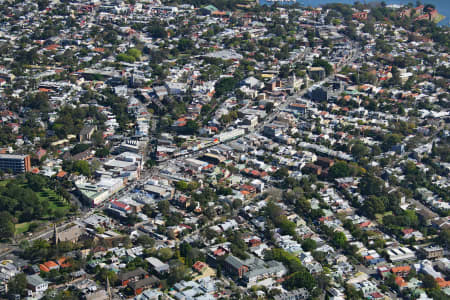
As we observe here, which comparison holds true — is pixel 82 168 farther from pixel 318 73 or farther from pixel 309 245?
pixel 318 73

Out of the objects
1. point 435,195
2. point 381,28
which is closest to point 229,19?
point 381,28

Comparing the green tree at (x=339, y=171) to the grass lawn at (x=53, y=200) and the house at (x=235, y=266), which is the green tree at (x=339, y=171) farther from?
the grass lawn at (x=53, y=200)

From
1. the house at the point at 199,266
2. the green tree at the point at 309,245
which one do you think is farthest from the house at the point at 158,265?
the green tree at the point at 309,245

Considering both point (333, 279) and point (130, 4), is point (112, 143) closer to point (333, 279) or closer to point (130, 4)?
point (333, 279)

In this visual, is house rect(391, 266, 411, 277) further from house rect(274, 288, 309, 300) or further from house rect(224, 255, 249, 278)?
house rect(224, 255, 249, 278)

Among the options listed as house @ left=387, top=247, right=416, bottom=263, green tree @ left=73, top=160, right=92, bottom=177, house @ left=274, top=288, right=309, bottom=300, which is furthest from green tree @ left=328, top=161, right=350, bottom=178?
green tree @ left=73, top=160, right=92, bottom=177

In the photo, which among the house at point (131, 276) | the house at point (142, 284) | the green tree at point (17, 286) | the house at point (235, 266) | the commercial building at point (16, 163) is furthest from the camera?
the commercial building at point (16, 163)

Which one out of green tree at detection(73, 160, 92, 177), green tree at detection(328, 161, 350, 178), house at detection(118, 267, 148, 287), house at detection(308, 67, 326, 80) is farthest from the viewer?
house at detection(308, 67, 326, 80)
